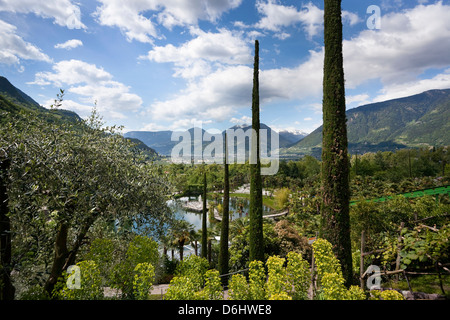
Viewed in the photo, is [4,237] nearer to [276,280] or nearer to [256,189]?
[276,280]

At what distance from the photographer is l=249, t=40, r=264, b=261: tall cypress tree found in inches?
448

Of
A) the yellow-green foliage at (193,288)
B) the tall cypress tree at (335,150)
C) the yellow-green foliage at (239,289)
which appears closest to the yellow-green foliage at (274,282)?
the yellow-green foliage at (239,289)

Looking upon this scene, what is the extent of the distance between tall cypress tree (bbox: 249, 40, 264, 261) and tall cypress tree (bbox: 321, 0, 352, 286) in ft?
15.4

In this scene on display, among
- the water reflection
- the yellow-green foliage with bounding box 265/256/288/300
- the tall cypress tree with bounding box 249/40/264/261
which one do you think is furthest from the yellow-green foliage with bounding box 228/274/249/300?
the tall cypress tree with bounding box 249/40/264/261

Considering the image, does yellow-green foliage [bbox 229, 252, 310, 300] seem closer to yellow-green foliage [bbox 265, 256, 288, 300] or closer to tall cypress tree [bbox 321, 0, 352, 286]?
yellow-green foliage [bbox 265, 256, 288, 300]

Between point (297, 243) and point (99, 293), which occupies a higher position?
point (99, 293)

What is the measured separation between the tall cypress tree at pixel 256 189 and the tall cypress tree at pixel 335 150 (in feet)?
15.4

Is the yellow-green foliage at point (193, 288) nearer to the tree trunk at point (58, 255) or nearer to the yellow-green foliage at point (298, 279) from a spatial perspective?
the yellow-green foliage at point (298, 279)

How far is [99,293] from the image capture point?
141 inches

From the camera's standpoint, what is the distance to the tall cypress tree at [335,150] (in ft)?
22.9

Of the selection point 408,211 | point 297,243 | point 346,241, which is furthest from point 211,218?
point 346,241

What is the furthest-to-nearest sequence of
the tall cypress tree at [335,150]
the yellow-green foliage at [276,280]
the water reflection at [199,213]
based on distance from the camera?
1. the water reflection at [199,213]
2. the tall cypress tree at [335,150]
3. the yellow-green foliage at [276,280]
